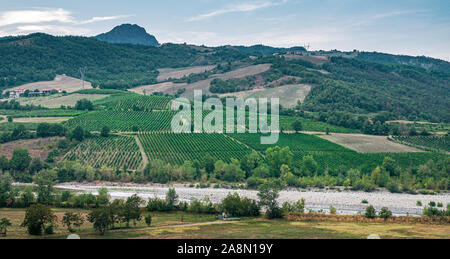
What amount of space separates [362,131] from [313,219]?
73320 mm

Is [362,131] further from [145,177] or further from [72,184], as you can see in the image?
[72,184]

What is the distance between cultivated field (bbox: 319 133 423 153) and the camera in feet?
346

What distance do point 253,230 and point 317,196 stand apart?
30.7m

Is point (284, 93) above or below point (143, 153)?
above

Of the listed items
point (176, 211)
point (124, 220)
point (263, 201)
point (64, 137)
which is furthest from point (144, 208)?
point (64, 137)

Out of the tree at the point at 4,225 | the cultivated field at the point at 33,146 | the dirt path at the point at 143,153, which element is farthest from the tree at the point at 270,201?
the cultivated field at the point at 33,146

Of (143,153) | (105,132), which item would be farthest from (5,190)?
(105,132)

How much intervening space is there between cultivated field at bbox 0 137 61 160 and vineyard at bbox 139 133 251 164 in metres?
19.4

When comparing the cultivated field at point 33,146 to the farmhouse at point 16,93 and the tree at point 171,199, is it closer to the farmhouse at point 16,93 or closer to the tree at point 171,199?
the tree at point 171,199

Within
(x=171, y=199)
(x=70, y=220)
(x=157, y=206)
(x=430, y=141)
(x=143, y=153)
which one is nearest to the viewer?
(x=70, y=220)

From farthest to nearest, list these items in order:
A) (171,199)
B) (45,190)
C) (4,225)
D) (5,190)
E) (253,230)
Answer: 1. (5,190)
2. (45,190)
3. (171,199)
4. (253,230)
5. (4,225)

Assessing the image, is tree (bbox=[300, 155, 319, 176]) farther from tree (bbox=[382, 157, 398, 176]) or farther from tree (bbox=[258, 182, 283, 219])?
tree (bbox=[258, 182, 283, 219])

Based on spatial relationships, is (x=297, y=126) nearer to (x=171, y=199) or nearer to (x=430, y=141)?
(x=430, y=141)

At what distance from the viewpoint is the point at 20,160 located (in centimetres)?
9094
